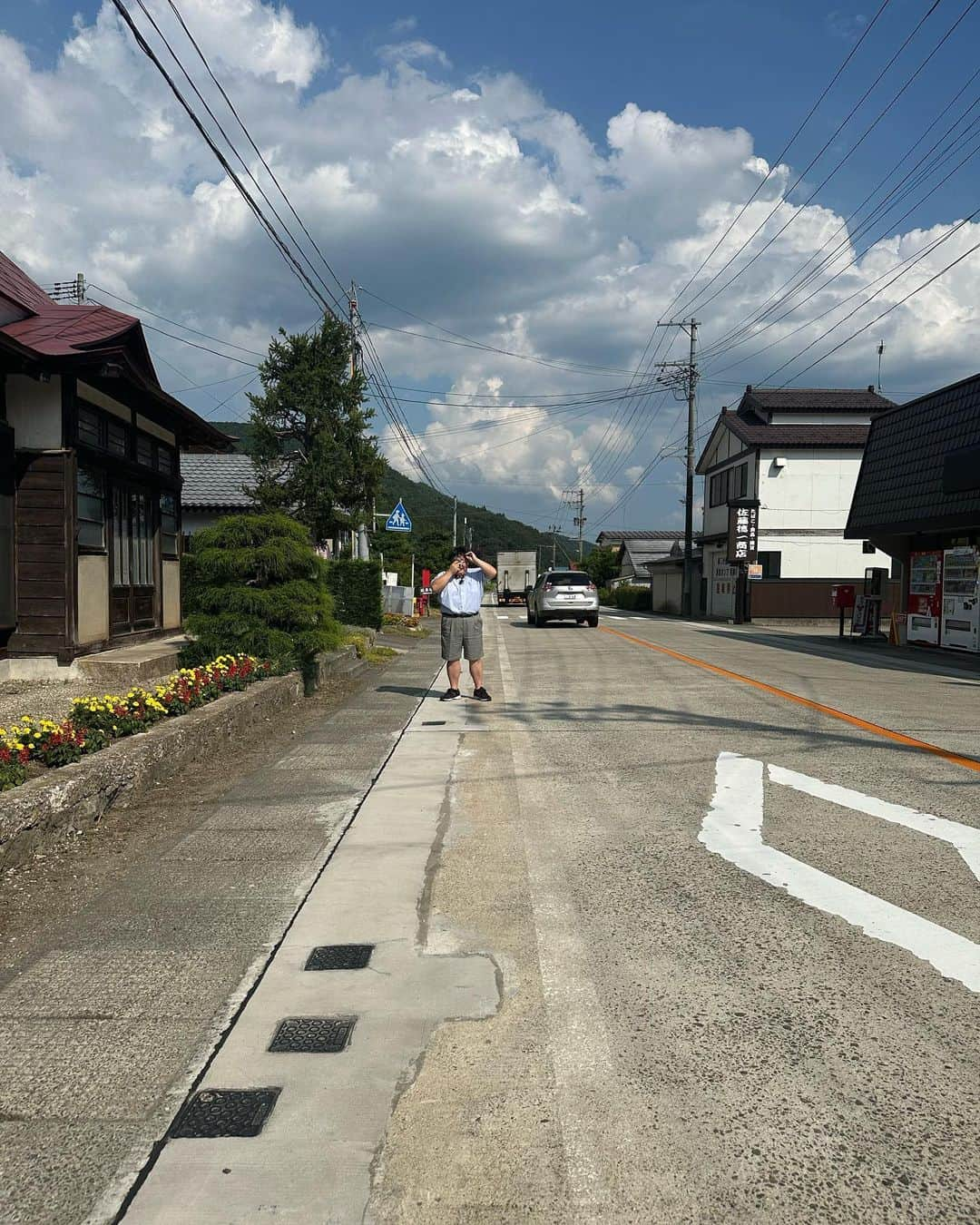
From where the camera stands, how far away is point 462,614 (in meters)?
11.5

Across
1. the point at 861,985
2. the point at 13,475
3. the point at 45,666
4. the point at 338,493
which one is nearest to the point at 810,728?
the point at 861,985

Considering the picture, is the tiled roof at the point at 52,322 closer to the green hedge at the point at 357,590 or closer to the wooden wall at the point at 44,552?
the wooden wall at the point at 44,552

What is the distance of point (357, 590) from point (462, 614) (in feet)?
35.6

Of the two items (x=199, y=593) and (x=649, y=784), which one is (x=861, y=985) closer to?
(x=649, y=784)

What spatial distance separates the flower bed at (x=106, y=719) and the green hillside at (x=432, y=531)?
15.1 m

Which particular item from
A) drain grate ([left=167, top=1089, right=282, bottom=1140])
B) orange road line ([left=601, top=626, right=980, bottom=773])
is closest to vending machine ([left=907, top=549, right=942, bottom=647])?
orange road line ([left=601, top=626, right=980, bottom=773])

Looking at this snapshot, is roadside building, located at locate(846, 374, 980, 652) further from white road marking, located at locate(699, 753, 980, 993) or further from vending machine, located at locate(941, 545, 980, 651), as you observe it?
white road marking, located at locate(699, 753, 980, 993)

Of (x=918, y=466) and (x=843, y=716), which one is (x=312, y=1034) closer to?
(x=843, y=716)

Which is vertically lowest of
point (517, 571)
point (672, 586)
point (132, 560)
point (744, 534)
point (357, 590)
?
point (672, 586)

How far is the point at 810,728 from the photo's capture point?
954 cm

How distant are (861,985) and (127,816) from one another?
176 inches

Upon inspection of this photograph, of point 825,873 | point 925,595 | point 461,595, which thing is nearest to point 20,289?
point 461,595

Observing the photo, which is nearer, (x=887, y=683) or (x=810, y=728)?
(x=810, y=728)

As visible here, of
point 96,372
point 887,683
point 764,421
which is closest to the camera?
point 96,372
